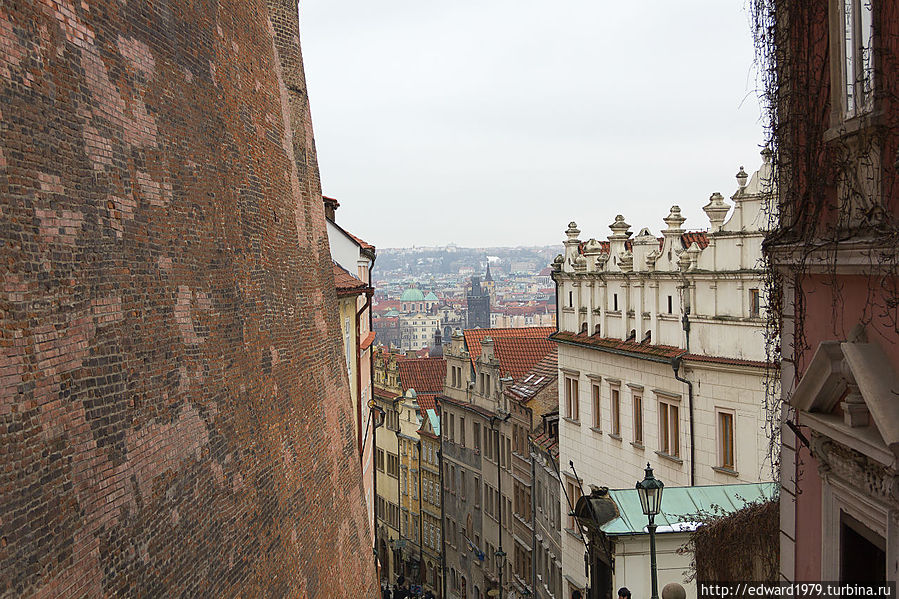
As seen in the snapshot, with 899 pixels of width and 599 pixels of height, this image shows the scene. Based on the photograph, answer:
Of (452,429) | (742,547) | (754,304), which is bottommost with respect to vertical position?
(452,429)

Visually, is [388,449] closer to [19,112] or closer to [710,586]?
[710,586]

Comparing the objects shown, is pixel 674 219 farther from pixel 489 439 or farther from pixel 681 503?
pixel 489 439

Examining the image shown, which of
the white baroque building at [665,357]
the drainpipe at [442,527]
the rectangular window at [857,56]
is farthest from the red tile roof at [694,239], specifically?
the drainpipe at [442,527]

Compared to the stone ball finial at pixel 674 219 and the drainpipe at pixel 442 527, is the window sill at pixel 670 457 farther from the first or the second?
the drainpipe at pixel 442 527

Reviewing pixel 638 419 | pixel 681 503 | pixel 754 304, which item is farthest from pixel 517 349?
pixel 681 503

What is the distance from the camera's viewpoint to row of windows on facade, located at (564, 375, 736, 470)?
76.6ft

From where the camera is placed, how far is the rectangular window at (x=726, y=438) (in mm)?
23141

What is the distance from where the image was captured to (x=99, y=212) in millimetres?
7867

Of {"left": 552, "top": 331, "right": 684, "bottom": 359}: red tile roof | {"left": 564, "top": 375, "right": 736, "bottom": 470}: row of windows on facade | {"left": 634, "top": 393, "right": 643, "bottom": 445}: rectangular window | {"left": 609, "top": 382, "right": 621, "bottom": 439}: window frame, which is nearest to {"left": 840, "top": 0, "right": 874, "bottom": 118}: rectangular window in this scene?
{"left": 564, "top": 375, "right": 736, "bottom": 470}: row of windows on facade

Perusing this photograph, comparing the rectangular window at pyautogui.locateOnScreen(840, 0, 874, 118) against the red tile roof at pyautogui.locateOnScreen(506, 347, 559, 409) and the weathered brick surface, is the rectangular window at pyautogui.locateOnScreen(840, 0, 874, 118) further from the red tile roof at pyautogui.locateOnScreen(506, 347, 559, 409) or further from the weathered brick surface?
the red tile roof at pyautogui.locateOnScreen(506, 347, 559, 409)

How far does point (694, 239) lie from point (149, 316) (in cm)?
1955

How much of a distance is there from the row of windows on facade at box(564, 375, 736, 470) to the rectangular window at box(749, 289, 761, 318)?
90.9 inches

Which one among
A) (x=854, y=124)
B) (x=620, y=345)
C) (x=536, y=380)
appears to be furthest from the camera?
(x=536, y=380)

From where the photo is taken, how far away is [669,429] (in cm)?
2558
